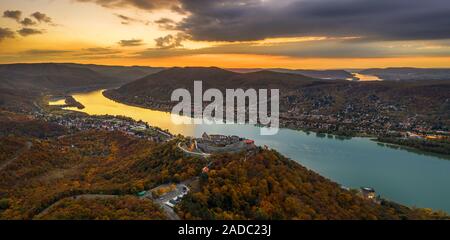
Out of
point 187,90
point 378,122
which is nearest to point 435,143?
point 378,122

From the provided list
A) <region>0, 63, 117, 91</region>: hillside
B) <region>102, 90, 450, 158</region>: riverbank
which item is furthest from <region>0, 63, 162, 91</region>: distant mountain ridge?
<region>102, 90, 450, 158</region>: riverbank

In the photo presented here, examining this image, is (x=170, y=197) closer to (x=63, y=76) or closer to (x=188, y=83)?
(x=188, y=83)

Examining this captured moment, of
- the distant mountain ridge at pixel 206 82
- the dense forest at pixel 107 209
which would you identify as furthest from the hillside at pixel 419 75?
the dense forest at pixel 107 209

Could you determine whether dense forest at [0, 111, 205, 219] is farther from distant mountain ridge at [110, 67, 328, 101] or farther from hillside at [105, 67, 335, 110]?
distant mountain ridge at [110, 67, 328, 101]

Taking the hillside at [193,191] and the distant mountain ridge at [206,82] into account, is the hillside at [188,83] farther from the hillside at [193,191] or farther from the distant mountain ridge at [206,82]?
the hillside at [193,191]

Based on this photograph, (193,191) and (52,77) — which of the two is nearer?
(193,191)

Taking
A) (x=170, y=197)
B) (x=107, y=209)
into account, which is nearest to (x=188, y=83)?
(x=170, y=197)

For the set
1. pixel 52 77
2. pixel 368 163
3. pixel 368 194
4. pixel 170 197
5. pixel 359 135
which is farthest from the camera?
pixel 52 77
